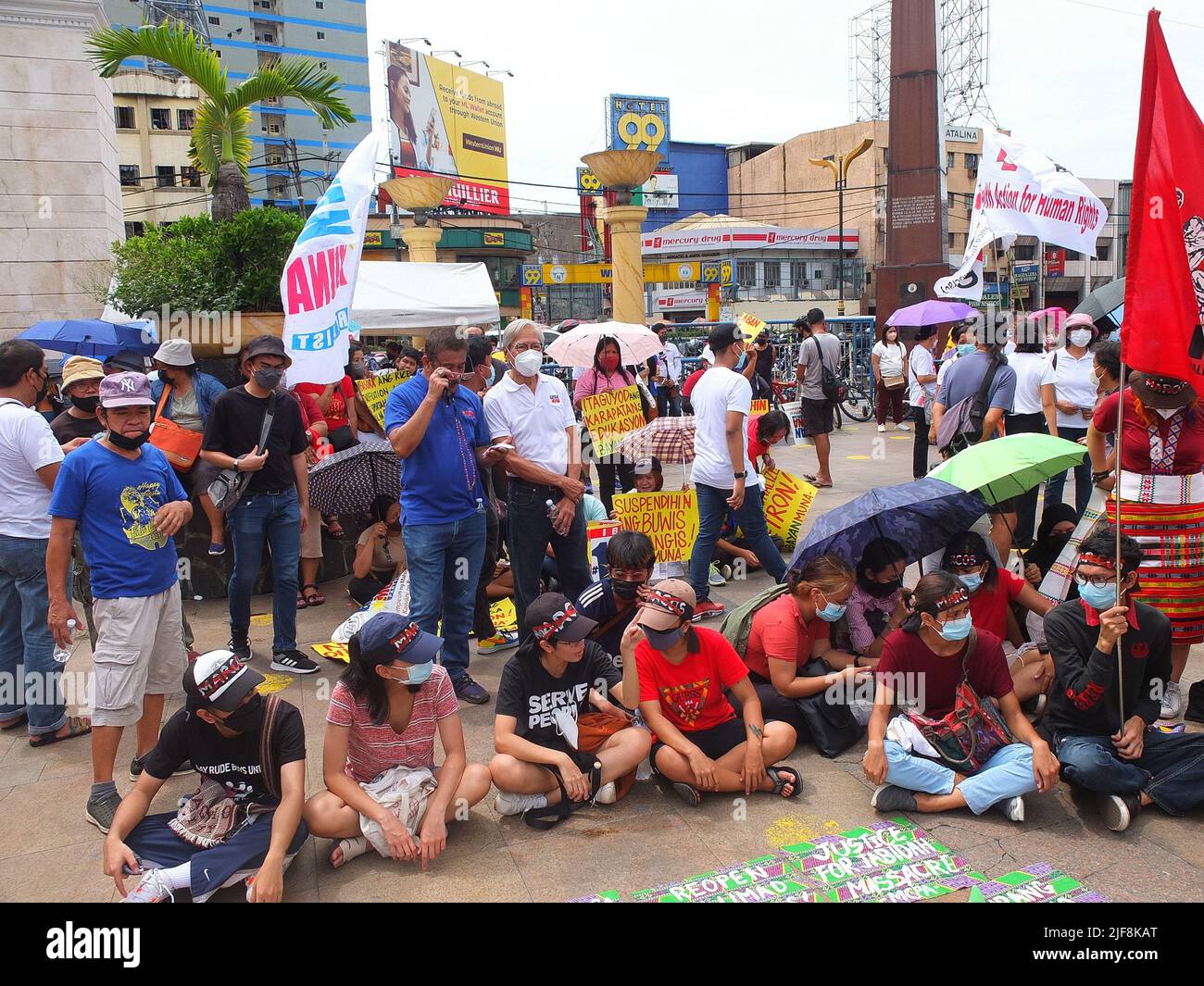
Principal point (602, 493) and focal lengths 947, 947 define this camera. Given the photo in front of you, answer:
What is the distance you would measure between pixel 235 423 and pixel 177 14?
170 ft

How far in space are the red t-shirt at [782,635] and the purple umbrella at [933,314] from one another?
1080 centimetres

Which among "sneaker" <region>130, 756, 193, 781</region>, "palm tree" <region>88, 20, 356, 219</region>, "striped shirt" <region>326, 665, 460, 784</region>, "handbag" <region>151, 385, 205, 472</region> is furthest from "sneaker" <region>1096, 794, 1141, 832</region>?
"palm tree" <region>88, 20, 356, 219</region>

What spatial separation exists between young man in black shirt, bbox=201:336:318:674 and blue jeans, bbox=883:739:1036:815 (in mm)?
3483

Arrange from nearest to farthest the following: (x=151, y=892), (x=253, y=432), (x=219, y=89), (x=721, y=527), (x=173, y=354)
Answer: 1. (x=151, y=892)
2. (x=253, y=432)
3. (x=173, y=354)
4. (x=721, y=527)
5. (x=219, y=89)

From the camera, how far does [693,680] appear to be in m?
4.22

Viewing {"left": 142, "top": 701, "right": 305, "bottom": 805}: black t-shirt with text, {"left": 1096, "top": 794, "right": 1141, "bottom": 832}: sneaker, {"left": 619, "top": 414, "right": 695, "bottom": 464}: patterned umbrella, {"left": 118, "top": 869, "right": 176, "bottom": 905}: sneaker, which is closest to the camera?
{"left": 118, "top": 869, "right": 176, "bottom": 905}: sneaker

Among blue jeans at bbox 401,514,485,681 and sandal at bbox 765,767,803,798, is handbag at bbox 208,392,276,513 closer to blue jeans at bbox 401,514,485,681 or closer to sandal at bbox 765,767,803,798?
blue jeans at bbox 401,514,485,681

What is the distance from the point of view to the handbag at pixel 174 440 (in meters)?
6.15

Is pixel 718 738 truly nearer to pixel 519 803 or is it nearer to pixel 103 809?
pixel 519 803

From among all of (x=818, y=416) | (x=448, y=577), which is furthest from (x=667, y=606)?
(x=818, y=416)

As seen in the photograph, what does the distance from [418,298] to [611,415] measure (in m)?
5.77

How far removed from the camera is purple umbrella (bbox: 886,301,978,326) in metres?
14.5

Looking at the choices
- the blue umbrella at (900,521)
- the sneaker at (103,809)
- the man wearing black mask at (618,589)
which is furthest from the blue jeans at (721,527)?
the sneaker at (103,809)

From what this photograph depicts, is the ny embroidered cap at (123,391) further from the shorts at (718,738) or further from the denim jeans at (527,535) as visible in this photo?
the shorts at (718,738)
